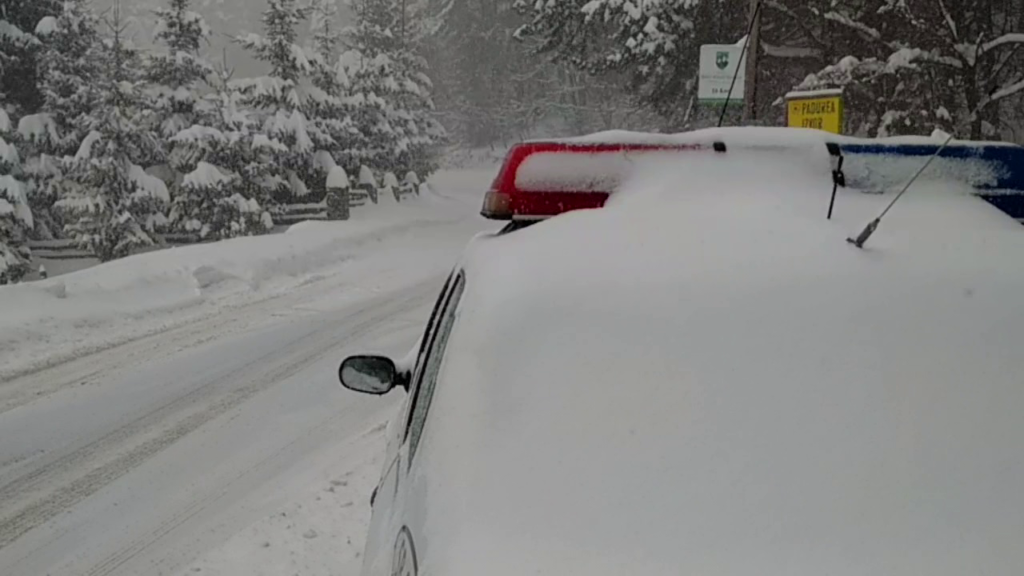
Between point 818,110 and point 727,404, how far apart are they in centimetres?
926

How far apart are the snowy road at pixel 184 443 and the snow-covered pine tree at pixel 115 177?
42.6 ft

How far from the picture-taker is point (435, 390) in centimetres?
204

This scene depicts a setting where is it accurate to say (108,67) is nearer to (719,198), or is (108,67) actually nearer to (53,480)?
(53,480)

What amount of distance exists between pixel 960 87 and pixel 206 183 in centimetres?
1689

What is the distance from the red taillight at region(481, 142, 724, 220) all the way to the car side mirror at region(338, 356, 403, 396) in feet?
2.75

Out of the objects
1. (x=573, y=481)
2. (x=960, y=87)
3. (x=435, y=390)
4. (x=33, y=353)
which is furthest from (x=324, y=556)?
(x=960, y=87)

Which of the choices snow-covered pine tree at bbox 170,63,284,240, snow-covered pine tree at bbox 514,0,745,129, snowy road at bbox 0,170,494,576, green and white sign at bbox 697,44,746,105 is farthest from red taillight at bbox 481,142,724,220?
snow-covered pine tree at bbox 170,63,284,240

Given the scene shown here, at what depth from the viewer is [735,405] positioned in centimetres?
177

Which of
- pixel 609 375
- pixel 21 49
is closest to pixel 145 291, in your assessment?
pixel 609 375

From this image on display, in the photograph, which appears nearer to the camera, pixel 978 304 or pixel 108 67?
pixel 978 304

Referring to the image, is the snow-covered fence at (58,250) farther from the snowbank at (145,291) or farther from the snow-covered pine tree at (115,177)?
the snowbank at (145,291)

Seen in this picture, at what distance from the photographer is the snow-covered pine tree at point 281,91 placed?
2486 cm

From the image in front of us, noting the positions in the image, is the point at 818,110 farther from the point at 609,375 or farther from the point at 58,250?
the point at 58,250

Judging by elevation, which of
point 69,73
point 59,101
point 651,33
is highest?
point 651,33
